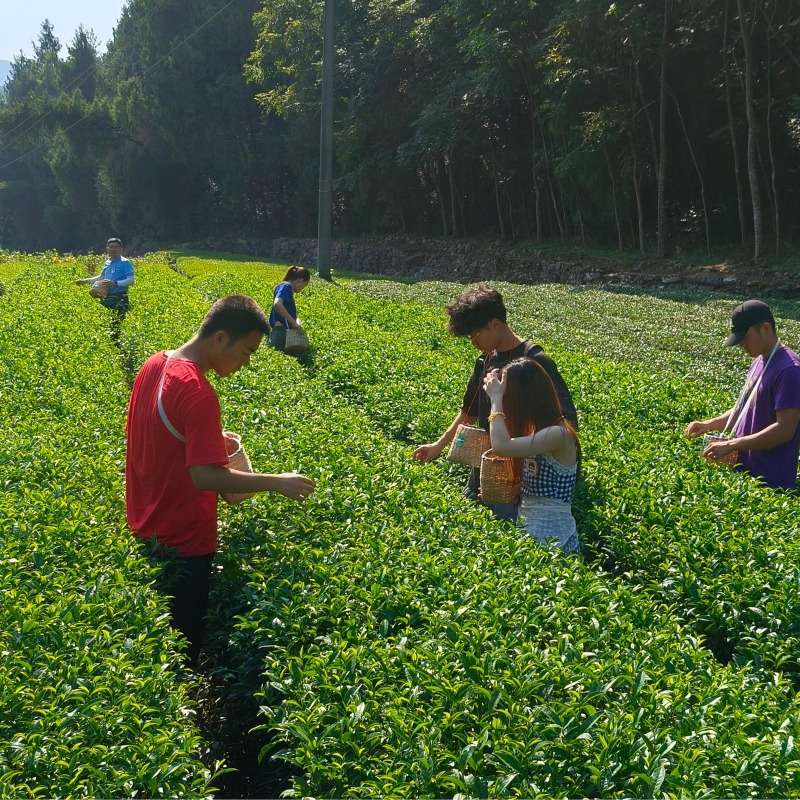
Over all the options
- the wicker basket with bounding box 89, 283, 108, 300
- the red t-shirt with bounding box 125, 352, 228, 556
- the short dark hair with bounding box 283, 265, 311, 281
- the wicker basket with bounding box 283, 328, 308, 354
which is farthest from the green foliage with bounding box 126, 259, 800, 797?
the wicker basket with bounding box 89, 283, 108, 300

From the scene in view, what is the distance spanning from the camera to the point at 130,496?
170 inches

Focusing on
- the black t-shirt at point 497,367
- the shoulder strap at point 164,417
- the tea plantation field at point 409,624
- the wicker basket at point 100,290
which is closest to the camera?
the tea plantation field at point 409,624

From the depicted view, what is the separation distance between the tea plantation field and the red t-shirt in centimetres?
21

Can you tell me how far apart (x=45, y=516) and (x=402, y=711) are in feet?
8.19

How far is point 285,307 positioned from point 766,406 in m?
7.25

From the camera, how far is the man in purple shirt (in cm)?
553

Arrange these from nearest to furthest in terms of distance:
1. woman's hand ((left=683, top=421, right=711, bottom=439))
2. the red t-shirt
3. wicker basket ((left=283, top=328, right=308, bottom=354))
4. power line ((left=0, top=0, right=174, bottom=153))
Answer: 1. the red t-shirt
2. woman's hand ((left=683, top=421, right=711, bottom=439))
3. wicker basket ((left=283, top=328, right=308, bottom=354))
4. power line ((left=0, top=0, right=174, bottom=153))

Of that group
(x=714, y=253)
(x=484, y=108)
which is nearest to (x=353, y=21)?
(x=484, y=108)

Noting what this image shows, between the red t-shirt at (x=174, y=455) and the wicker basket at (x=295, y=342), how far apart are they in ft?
23.5

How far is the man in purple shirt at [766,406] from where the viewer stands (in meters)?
5.53

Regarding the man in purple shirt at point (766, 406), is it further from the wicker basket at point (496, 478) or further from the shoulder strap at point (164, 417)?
the shoulder strap at point (164, 417)

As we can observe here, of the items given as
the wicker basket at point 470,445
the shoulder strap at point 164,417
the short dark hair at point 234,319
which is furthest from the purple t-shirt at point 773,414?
the shoulder strap at point 164,417

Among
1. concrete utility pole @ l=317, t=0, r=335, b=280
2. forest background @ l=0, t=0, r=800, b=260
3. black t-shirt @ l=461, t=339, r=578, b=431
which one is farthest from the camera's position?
forest background @ l=0, t=0, r=800, b=260

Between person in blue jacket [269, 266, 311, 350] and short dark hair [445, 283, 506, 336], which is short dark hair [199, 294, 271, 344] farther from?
person in blue jacket [269, 266, 311, 350]
